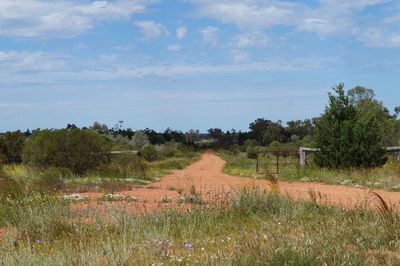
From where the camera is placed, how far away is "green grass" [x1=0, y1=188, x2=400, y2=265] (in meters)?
5.89

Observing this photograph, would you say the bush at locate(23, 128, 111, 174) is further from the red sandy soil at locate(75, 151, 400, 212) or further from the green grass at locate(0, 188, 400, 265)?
the green grass at locate(0, 188, 400, 265)

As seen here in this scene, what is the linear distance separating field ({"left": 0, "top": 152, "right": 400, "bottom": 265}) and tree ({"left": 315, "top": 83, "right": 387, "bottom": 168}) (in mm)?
14016

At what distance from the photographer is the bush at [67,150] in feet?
82.3

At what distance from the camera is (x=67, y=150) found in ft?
82.3

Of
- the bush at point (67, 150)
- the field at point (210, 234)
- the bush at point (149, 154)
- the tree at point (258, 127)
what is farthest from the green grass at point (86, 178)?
the tree at point (258, 127)

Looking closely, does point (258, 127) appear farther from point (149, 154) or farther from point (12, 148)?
point (12, 148)

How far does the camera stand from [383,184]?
723 inches

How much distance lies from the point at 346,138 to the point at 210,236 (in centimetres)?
1785

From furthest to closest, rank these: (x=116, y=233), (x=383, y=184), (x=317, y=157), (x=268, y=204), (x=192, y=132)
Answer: (x=192, y=132)
(x=317, y=157)
(x=383, y=184)
(x=268, y=204)
(x=116, y=233)

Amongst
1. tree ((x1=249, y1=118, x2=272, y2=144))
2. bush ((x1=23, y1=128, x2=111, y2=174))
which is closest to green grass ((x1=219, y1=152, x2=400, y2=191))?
bush ((x1=23, y1=128, x2=111, y2=174))

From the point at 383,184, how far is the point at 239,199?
9.29 meters

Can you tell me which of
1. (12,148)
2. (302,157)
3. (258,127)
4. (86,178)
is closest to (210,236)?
(86,178)

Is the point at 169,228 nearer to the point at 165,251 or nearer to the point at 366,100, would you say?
the point at 165,251

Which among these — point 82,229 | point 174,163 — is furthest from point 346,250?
point 174,163
